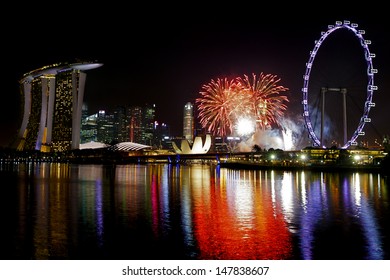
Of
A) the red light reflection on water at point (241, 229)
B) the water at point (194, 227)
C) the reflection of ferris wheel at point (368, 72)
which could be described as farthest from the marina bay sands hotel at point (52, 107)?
the red light reflection on water at point (241, 229)

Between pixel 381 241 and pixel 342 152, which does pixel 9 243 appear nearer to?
pixel 381 241

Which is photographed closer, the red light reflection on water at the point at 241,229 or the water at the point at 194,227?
the red light reflection on water at the point at 241,229

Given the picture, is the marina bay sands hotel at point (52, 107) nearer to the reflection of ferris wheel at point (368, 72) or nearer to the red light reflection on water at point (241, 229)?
the reflection of ferris wheel at point (368, 72)

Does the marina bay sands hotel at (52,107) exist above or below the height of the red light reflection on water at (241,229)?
above

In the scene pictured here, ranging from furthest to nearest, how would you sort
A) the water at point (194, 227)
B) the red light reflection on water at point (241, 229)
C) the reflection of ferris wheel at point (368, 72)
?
the reflection of ferris wheel at point (368, 72)
the water at point (194, 227)
the red light reflection on water at point (241, 229)

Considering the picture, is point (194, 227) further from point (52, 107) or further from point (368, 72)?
point (52, 107)

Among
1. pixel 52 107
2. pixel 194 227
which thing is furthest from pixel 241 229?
pixel 52 107
